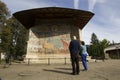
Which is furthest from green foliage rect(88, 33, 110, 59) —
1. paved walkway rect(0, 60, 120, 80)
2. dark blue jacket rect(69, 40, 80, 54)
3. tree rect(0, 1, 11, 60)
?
dark blue jacket rect(69, 40, 80, 54)

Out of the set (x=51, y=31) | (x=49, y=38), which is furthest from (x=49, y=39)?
(x=51, y=31)

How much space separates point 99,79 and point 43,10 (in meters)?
16.9

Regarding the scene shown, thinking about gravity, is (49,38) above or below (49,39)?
above

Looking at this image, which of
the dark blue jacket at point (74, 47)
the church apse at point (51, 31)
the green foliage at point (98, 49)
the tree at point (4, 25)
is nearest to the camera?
the dark blue jacket at point (74, 47)

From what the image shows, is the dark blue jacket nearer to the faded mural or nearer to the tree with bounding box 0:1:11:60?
the faded mural

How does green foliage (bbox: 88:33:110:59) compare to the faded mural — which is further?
green foliage (bbox: 88:33:110:59)

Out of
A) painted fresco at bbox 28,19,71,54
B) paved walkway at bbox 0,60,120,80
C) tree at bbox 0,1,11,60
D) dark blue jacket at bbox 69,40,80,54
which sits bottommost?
paved walkway at bbox 0,60,120,80

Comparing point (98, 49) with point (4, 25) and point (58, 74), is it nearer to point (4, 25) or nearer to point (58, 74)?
point (4, 25)

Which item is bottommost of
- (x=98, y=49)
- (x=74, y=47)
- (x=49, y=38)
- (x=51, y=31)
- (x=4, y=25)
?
(x=74, y=47)

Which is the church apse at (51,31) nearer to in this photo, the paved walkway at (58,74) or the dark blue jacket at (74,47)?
the paved walkway at (58,74)

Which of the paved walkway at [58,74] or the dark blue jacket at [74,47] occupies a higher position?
the dark blue jacket at [74,47]

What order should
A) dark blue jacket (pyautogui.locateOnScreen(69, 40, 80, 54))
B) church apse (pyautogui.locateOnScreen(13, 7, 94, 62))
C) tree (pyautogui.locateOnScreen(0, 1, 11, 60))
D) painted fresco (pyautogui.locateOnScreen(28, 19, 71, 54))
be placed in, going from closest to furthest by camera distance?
dark blue jacket (pyautogui.locateOnScreen(69, 40, 80, 54)) < church apse (pyautogui.locateOnScreen(13, 7, 94, 62)) < painted fresco (pyautogui.locateOnScreen(28, 19, 71, 54)) < tree (pyautogui.locateOnScreen(0, 1, 11, 60))

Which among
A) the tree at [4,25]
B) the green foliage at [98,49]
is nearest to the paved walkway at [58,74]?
the tree at [4,25]

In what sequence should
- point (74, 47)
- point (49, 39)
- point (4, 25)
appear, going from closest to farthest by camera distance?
point (74, 47)
point (49, 39)
point (4, 25)
